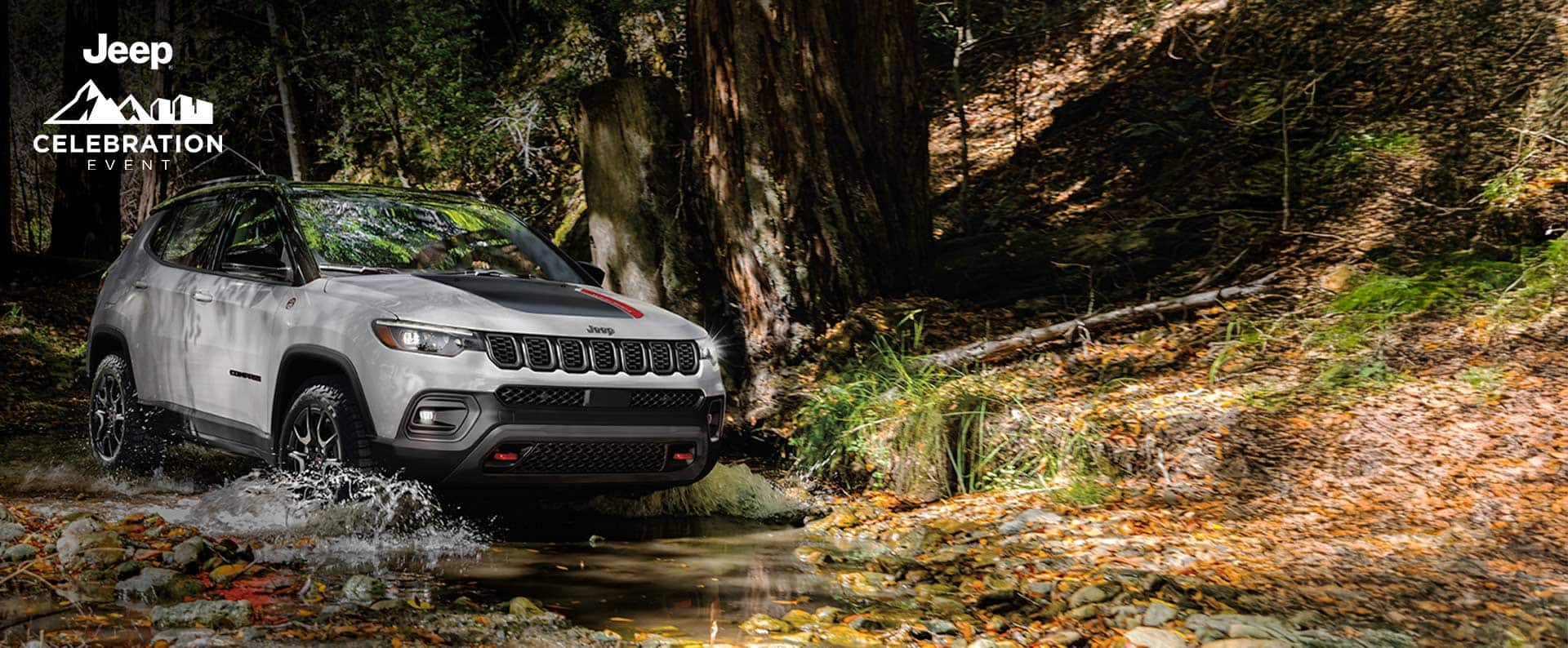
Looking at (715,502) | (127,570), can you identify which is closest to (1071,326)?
(715,502)

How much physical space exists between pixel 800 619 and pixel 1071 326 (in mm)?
5037

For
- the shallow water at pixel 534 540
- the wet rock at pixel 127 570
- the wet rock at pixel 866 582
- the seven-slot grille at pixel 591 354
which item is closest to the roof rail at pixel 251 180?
the shallow water at pixel 534 540

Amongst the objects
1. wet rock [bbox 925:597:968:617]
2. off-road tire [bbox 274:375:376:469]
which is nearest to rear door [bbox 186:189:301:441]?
off-road tire [bbox 274:375:376:469]

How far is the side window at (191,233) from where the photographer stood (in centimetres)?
744

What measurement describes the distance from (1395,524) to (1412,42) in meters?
7.85

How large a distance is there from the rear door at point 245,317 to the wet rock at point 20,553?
4.18 feet

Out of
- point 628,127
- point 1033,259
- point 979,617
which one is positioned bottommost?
point 979,617

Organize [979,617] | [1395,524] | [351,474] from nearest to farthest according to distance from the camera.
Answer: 1. [979,617]
2. [351,474]
3. [1395,524]

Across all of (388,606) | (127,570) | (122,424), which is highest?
(122,424)

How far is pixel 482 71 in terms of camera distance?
1669 centimetres

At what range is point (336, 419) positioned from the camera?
5988 millimetres

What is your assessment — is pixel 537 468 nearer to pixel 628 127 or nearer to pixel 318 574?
pixel 318 574

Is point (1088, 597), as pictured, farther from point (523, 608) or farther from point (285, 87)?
point (285, 87)

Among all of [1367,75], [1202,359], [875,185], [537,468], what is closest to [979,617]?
[537,468]
